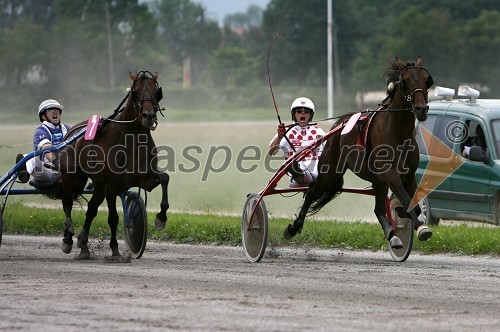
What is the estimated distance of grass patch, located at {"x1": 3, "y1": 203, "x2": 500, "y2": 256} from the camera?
12445 millimetres

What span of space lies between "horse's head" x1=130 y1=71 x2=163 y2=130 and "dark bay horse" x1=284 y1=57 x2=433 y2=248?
6.01 feet

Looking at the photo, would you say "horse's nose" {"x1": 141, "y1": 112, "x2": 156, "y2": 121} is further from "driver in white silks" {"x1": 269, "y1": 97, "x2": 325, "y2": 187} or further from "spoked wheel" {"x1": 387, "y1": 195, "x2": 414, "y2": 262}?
"spoked wheel" {"x1": 387, "y1": 195, "x2": 414, "y2": 262}

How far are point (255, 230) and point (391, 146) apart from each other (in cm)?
165

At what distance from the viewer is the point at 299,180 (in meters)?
11.9

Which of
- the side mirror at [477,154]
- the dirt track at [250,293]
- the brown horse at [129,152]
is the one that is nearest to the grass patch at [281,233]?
the dirt track at [250,293]

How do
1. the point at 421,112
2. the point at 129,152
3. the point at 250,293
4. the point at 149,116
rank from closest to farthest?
the point at 250,293 → the point at 421,112 → the point at 149,116 → the point at 129,152

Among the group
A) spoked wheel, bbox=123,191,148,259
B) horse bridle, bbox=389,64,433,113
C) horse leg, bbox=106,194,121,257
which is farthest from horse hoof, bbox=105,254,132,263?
horse bridle, bbox=389,64,433,113

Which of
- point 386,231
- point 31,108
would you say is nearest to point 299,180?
point 386,231

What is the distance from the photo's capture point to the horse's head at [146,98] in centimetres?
1096

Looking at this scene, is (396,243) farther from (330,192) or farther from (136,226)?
(136,226)

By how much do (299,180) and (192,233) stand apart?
266cm

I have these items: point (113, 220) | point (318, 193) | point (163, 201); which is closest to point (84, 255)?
point (113, 220)

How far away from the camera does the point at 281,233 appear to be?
1355 centimetres

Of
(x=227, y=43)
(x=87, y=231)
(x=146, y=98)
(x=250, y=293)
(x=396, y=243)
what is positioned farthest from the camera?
(x=227, y=43)
